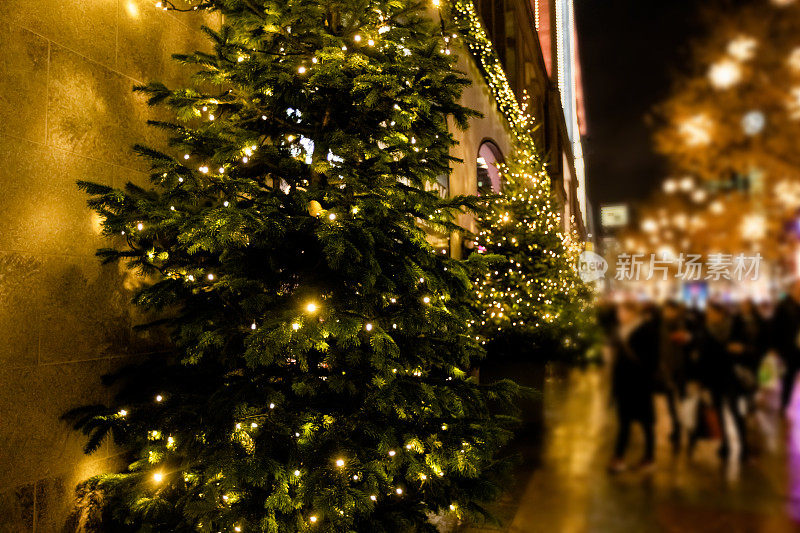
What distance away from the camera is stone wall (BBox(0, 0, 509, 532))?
356 centimetres

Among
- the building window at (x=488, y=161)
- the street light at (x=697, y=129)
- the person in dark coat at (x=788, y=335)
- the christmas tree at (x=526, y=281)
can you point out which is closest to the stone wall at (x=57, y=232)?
the street light at (x=697, y=129)

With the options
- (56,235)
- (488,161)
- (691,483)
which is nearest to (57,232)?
(56,235)

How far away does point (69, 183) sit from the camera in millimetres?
3959

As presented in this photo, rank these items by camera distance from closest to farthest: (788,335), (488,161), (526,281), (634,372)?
(788,335)
(634,372)
(526,281)
(488,161)

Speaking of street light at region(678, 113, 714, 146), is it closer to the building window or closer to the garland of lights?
the garland of lights

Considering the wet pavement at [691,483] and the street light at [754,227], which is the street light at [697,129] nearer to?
the street light at [754,227]

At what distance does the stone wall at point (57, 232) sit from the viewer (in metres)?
3.56

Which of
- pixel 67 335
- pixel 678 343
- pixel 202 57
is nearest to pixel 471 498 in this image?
pixel 678 343

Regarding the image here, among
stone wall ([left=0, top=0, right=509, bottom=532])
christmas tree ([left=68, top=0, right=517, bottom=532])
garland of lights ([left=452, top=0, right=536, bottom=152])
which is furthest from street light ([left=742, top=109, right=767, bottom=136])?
garland of lights ([left=452, top=0, right=536, bottom=152])

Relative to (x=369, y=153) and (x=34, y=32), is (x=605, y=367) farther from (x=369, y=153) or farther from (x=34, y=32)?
(x=34, y=32)

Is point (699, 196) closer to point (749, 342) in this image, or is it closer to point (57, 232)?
point (749, 342)

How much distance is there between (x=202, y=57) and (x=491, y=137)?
38.2ft

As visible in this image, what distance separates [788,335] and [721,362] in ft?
0.95

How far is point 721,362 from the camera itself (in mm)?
2406
